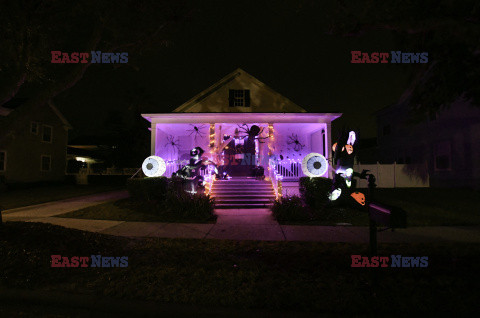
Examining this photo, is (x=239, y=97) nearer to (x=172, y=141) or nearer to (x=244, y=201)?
(x=172, y=141)

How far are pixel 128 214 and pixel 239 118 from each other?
6.85 m

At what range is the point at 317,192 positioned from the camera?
1047 centimetres

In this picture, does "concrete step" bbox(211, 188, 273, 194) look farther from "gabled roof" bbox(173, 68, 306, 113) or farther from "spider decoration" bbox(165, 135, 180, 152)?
"gabled roof" bbox(173, 68, 306, 113)

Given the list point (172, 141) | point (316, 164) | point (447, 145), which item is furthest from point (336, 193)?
point (447, 145)

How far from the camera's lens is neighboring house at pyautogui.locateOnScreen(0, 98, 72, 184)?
2086cm

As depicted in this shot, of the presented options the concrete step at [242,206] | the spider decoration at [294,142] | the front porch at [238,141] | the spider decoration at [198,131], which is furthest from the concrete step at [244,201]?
the spider decoration at [294,142]

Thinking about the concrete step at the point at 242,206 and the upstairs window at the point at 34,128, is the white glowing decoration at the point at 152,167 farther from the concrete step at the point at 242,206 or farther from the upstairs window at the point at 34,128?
the upstairs window at the point at 34,128

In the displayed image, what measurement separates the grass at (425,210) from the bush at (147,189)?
18.6ft

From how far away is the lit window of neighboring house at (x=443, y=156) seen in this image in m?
16.0

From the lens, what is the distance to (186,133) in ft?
53.4

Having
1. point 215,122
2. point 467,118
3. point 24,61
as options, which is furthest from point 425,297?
point 467,118

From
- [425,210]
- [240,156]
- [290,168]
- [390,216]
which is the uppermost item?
[240,156]

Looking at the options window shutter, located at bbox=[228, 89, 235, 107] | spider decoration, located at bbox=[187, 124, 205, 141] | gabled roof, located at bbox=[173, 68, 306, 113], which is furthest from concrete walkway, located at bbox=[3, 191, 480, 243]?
window shutter, located at bbox=[228, 89, 235, 107]

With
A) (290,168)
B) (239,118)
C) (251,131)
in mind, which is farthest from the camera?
(251,131)
